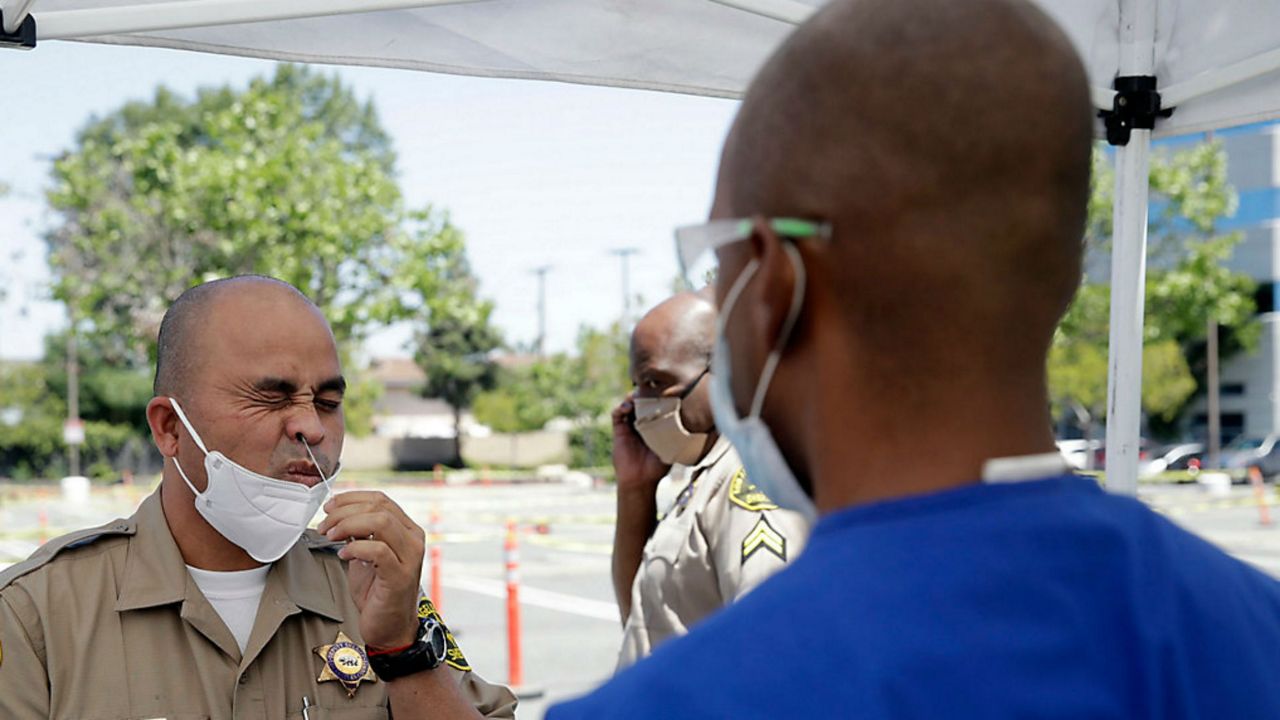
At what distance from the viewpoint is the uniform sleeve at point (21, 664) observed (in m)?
2.18

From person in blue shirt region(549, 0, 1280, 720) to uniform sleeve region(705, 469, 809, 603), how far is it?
6.16 feet

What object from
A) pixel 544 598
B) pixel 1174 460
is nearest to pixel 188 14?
pixel 544 598

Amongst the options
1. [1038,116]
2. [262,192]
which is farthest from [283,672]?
[262,192]

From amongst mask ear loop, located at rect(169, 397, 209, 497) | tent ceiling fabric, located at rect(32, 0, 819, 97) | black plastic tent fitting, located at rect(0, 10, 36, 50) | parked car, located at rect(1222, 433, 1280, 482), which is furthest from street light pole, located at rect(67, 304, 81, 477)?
mask ear loop, located at rect(169, 397, 209, 497)

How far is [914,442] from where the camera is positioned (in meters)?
1.01

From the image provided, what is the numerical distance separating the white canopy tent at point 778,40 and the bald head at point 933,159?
2.47 metres

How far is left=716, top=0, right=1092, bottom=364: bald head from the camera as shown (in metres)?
0.98

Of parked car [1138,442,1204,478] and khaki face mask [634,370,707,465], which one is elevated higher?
khaki face mask [634,370,707,465]

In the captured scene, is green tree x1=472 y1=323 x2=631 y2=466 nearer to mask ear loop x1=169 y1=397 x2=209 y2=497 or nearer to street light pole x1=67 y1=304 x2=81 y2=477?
street light pole x1=67 y1=304 x2=81 y2=477

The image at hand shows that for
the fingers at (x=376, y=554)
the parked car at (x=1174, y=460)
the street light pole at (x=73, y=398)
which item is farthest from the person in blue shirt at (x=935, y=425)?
the street light pole at (x=73, y=398)

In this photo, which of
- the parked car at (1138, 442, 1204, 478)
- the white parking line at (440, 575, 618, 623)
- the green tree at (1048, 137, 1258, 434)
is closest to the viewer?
the white parking line at (440, 575, 618, 623)

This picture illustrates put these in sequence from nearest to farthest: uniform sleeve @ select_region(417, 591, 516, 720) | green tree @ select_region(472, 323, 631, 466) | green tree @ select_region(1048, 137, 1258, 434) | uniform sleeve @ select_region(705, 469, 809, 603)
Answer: uniform sleeve @ select_region(417, 591, 516, 720), uniform sleeve @ select_region(705, 469, 809, 603), green tree @ select_region(1048, 137, 1258, 434), green tree @ select_region(472, 323, 631, 466)

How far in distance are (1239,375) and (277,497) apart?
5032cm

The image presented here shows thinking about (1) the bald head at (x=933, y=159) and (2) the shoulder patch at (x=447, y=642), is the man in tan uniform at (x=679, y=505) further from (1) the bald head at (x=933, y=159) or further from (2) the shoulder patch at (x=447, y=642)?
(1) the bald head at (x=933, y=159)
